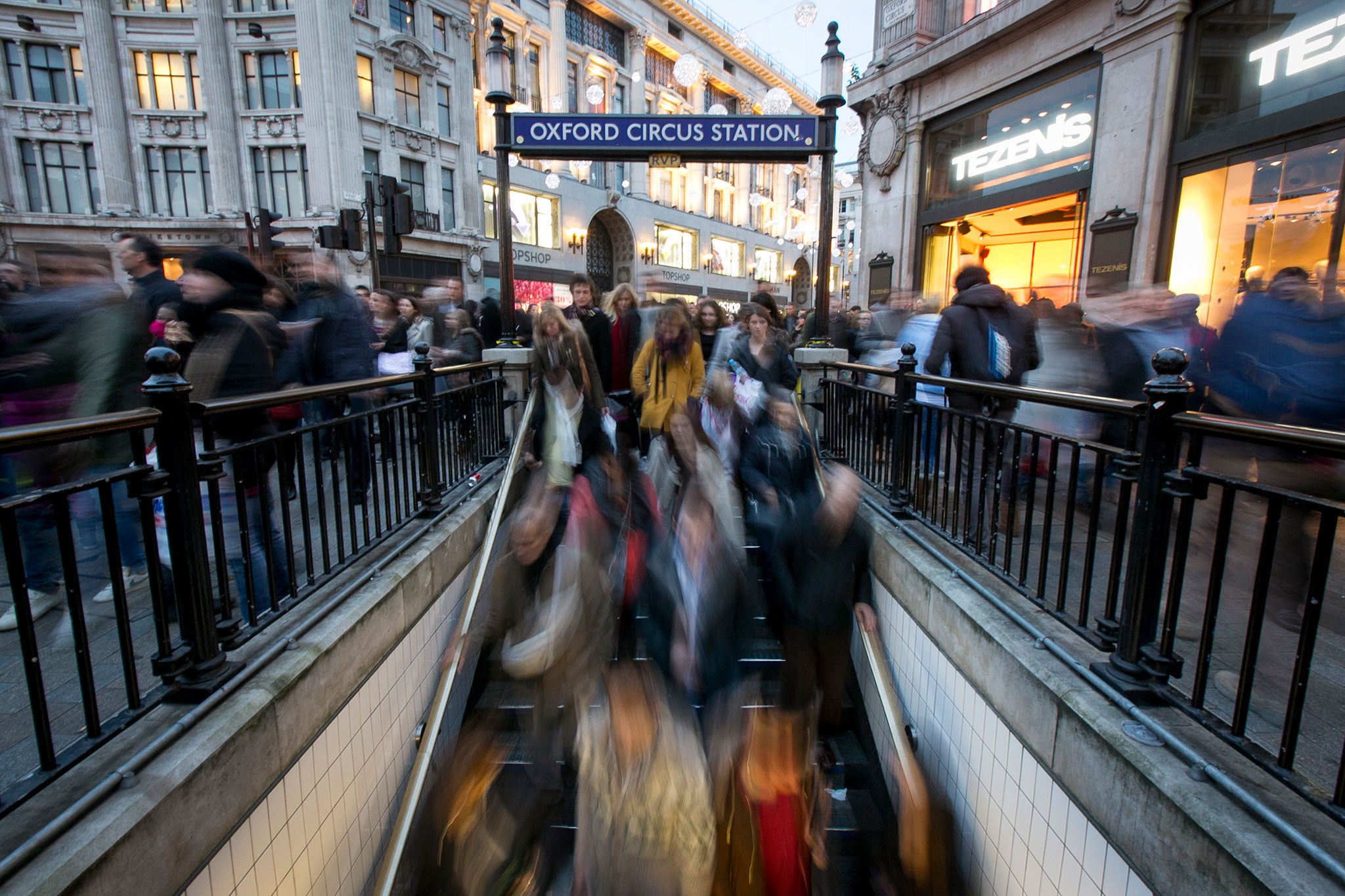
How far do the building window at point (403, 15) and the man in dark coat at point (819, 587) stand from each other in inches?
1170

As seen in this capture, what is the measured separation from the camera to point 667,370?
19.4ft

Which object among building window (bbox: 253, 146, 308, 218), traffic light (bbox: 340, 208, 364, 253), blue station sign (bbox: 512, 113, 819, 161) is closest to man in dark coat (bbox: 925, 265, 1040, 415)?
blue station sign (bbox: 512, 113, 819, 161)

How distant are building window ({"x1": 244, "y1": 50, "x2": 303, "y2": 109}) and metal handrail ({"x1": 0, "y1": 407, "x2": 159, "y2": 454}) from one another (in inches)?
1112

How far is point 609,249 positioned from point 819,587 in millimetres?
35282

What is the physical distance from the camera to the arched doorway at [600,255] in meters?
34.6

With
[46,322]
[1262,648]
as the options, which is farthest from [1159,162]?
[46,322]

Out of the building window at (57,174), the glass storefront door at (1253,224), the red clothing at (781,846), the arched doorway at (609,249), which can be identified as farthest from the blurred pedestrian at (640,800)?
the arched doorway at (609,249)

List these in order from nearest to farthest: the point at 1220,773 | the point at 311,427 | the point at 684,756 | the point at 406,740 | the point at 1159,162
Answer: the point at 1220,773
the point at 684,756
the point at 311,427
the point at 406,740
the point at 1159,162

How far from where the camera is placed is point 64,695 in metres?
2.72

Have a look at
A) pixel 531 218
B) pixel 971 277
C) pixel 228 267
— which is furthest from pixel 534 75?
pixel 228 267

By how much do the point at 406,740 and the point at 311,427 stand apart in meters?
1.92

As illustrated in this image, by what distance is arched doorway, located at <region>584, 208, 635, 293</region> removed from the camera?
34.9m

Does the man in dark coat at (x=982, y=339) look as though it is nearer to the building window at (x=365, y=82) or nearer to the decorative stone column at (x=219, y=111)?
the building window at (x=365, y=82)

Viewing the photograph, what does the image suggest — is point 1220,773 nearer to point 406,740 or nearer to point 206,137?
point 406,740
